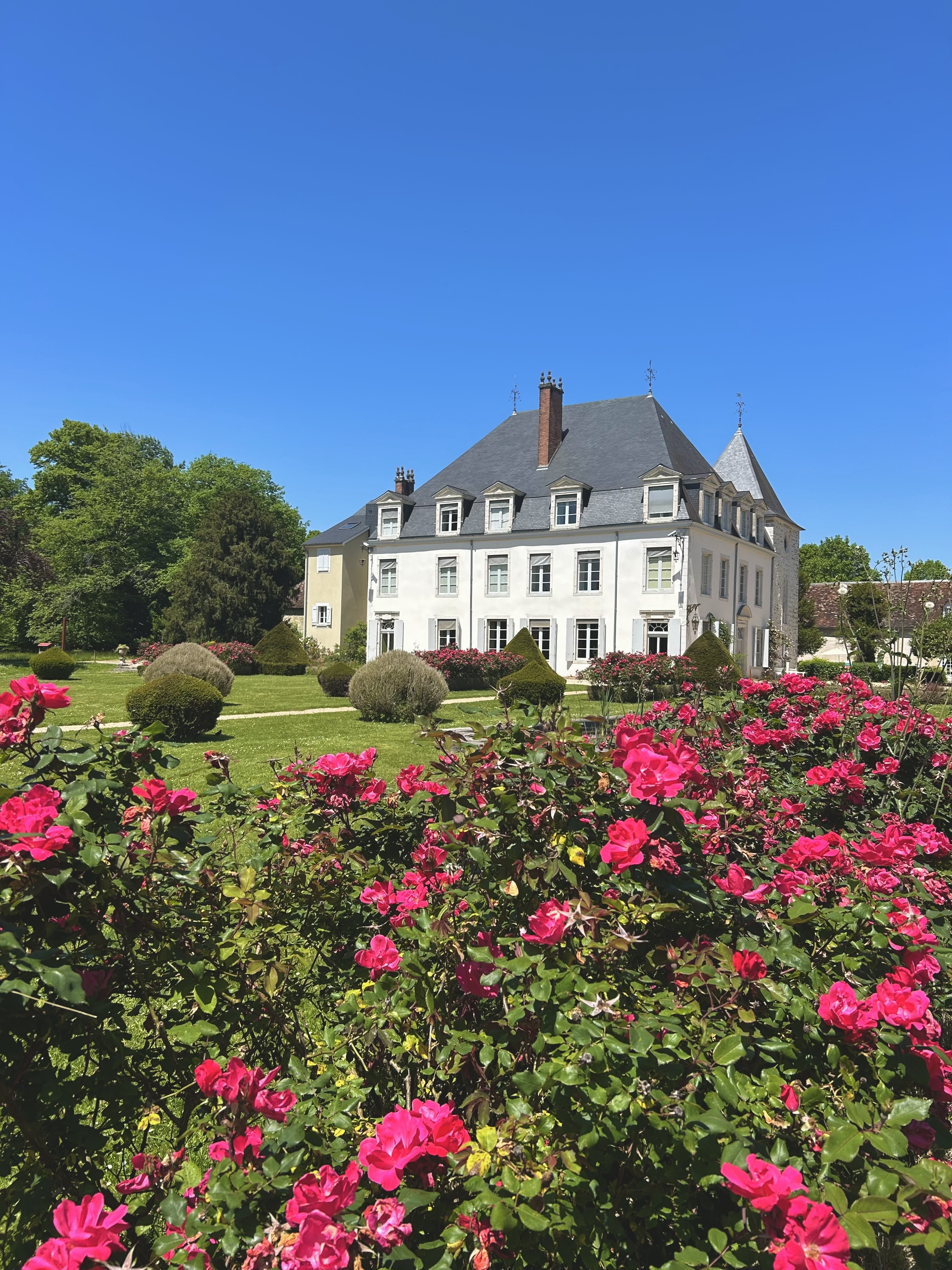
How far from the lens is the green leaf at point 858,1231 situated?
1165 mm

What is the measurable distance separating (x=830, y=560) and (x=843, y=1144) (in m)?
67.8

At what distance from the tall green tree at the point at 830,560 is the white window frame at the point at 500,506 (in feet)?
117

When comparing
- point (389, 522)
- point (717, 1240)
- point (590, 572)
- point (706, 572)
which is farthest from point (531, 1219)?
point (389, 522)

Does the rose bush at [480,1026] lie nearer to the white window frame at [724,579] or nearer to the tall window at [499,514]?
the white window frame at [724,579]

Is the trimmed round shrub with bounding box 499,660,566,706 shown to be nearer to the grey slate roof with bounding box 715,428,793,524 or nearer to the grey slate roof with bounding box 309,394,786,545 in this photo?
the grey slate roof with bounding box 309,394,786,545

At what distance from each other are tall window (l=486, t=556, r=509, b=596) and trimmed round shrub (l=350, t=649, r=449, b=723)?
1557 cm

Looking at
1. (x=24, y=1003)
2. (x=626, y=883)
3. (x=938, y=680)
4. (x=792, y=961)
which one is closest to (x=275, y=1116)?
(x=24, y=1003)

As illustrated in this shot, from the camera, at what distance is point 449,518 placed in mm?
32625

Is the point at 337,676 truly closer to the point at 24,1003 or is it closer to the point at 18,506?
the point at 24,1003

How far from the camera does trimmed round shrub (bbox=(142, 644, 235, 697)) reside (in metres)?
17.7

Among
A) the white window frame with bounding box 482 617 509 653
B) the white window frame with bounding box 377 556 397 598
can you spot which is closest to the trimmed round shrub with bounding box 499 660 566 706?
the white window frame with bounding box 482 617 509 653

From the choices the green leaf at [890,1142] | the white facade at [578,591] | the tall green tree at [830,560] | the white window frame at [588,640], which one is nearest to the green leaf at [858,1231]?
the green leaf at [890,1142]

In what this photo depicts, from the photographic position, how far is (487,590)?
31781 millimetres

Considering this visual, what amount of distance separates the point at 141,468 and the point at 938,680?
175 feet
